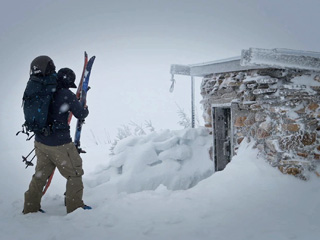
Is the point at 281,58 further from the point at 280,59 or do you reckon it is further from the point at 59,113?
the point at 59,113

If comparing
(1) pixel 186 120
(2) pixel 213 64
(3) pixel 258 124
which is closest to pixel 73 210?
(3) pixel 258 124

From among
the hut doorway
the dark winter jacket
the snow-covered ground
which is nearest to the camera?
the snow-covered ground

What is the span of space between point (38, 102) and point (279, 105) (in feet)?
11.1

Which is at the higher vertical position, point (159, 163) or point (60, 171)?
point (60, 171)

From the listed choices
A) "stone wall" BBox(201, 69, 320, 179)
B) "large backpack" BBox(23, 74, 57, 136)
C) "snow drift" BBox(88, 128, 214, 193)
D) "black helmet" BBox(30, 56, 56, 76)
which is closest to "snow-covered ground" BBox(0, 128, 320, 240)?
"stone wall" BBox(201, 69, 320, 179)

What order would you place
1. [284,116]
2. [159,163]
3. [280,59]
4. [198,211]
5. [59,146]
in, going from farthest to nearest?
[159,163]
[284,116]
[280,59]
[59,146]
[198,211]

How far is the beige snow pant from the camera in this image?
3.46m

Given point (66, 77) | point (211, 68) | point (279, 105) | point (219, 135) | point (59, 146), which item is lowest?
point (219, 135)

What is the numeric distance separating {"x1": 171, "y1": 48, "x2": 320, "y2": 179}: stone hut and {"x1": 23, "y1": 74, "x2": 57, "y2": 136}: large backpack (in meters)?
2.54

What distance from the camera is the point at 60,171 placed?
3.49 meters

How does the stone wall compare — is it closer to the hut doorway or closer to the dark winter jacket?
the hut doorway

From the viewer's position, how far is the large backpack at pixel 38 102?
3.32 meters

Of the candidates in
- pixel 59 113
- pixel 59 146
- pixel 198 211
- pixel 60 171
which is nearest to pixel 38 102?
pixel 59 113

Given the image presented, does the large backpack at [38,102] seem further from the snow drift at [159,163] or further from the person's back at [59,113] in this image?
the snow drift at [159,163]
